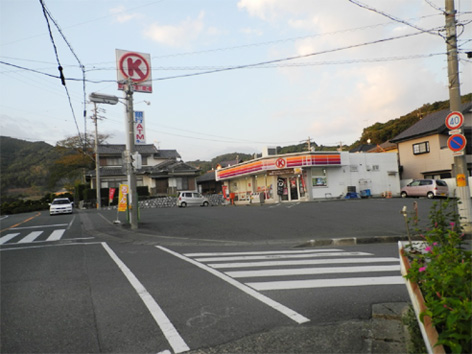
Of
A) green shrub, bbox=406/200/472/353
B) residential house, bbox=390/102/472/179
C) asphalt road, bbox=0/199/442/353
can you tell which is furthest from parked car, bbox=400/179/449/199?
green shrub, bbox=406/200/472/353

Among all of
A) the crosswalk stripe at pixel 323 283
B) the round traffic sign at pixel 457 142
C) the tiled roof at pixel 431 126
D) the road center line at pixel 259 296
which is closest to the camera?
the road center line at pixel 259 296

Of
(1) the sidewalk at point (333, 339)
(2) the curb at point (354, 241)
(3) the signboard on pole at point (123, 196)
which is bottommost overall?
(2) the curb at point (354, 241)

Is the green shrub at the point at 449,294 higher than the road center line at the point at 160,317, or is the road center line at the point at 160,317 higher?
the green shrub at the point at 449,294

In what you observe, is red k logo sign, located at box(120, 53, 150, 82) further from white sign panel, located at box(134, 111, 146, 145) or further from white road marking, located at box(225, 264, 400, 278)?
white road marking, located at box(225, 264, 400, 278)

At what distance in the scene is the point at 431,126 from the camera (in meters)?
32.2

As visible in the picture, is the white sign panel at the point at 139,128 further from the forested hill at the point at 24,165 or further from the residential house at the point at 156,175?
the forested hill at the point at 24,165

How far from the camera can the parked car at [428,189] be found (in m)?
27.3

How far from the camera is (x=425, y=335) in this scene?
91.2 inches

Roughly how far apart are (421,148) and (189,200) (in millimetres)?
24722

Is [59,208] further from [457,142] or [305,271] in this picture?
[457,142]

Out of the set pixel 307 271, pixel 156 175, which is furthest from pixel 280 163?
pixel 307 271

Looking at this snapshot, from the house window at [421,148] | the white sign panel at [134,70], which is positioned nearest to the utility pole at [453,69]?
the white sign panel at [134,70]

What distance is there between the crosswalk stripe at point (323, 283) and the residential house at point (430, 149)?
95.4ft

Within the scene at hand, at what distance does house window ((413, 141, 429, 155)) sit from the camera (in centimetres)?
3282
